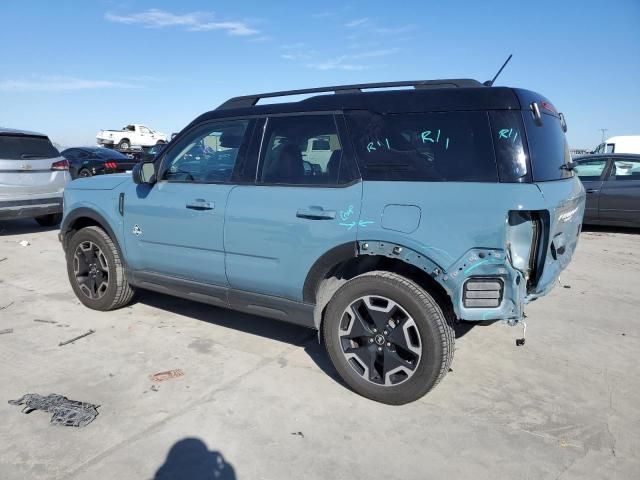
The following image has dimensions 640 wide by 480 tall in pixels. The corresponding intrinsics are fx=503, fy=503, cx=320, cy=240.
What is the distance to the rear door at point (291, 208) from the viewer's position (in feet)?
10.9

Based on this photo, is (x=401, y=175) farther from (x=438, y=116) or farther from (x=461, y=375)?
(x=461, y=375)

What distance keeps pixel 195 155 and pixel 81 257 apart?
5.80ft

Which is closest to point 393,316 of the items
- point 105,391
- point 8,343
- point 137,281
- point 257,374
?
point 257,374

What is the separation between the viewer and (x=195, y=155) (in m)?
4.20

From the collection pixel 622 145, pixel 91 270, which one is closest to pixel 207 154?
pixel 91 270

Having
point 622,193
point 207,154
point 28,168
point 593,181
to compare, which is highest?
point 207,154

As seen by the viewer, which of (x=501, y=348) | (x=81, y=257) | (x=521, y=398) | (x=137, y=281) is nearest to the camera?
(x=521, y=398)

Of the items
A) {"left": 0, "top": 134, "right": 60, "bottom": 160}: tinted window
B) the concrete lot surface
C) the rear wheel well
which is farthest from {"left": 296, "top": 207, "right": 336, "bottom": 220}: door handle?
{"left": 0, "top": 134, "right": 60, "bottom": 160}: tinted window

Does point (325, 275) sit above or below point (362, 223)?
below

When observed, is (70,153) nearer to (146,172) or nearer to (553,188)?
(146,172)

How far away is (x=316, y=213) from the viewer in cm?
335

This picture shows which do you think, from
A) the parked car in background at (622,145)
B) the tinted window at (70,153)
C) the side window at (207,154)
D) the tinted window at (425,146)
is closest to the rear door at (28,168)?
the side window at (207,154)

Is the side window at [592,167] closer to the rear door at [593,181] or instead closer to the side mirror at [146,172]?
the rear door at [593,181]

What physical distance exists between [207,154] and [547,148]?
2.56 m
